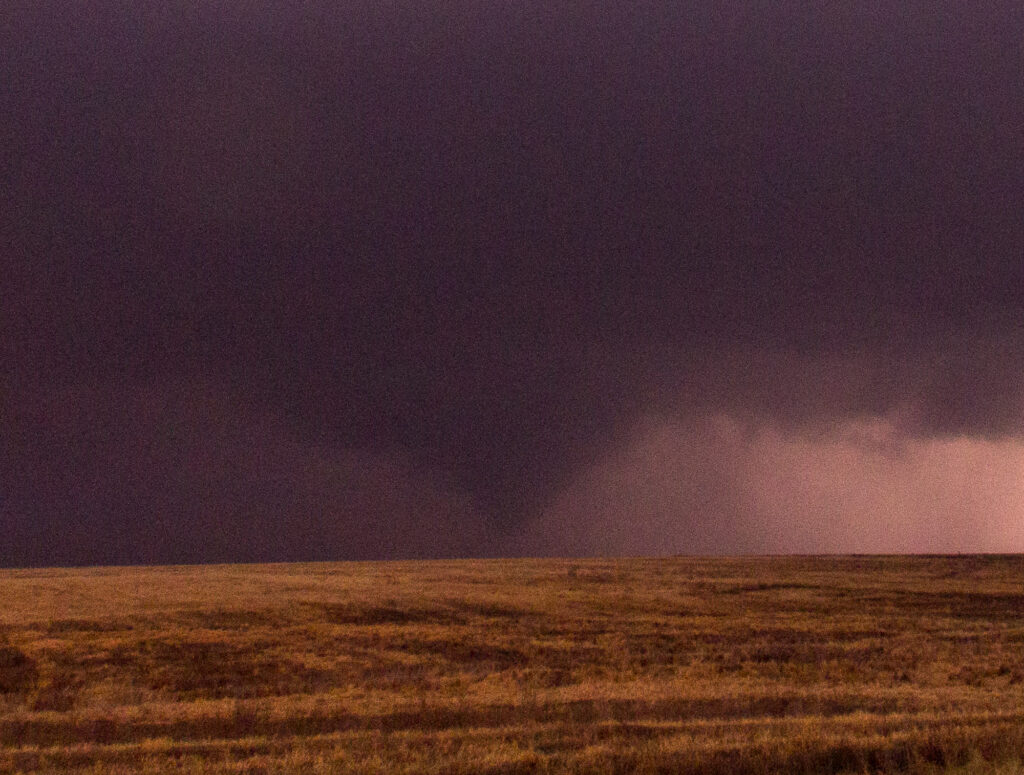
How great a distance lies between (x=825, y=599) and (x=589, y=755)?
45062mm

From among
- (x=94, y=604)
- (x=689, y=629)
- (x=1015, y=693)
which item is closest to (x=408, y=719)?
(x=1015, y=693)

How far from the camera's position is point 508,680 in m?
25.6

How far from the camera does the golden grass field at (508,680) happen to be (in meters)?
14.8

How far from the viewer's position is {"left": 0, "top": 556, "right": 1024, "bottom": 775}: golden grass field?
14781 millimetres

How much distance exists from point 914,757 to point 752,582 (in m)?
56.5

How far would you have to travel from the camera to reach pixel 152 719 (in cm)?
1805

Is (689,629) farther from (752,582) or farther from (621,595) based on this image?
(752,582)

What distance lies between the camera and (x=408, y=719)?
18391 millimetres

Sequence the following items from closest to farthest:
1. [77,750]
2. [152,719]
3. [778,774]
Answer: [778,774] < [77,750] < [152,719]

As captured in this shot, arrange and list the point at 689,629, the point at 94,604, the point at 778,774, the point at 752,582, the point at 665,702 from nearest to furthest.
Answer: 1. the point at 778,774
2. the point at 665,702
3. the point at 689,629
4. the point at 94,604
5. the point at 752,582

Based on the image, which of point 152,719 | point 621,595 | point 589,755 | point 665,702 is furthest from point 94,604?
point 589,755

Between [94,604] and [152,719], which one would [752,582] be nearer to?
[94,604]

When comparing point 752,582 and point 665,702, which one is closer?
point 665,702

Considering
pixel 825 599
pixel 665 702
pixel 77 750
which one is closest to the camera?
pixel 77 750
